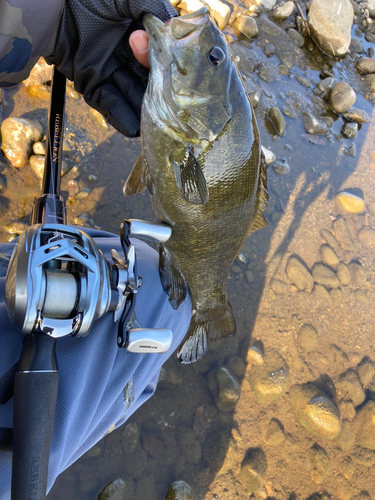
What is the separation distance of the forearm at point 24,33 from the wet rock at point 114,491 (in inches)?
99.9

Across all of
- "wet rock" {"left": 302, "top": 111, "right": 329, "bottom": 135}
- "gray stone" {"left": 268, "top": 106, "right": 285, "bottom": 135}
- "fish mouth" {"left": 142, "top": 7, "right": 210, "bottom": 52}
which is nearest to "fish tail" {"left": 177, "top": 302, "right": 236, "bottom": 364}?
"fish mouth" {"left": 142, "top": 7, "right": 210, "bottom": 52}

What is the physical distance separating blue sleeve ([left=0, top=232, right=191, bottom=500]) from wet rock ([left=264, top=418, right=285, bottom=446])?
168 centimetres

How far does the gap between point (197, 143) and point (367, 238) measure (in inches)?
128

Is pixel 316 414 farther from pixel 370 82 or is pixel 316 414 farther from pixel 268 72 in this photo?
pixel 370 82

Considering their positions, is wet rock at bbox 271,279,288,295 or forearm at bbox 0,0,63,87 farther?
wet rock at bbox 271,279,288,295

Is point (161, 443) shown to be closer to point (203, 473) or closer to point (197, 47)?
point (203, 473)

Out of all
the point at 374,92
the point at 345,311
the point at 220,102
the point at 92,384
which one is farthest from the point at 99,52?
the point at 374,92

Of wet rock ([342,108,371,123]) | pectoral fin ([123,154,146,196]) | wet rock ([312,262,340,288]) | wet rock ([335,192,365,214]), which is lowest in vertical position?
wet rock ([312,262,340,288])

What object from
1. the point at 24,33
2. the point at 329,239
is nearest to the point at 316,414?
the point at 329,239

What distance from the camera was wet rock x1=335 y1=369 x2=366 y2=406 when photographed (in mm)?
3133

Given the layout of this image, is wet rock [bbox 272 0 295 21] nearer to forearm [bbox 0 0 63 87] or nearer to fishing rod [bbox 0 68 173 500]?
forearm [bbox 0 0 63 87]

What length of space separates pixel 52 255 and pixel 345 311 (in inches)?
134

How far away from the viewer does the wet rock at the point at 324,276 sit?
11.7 feet

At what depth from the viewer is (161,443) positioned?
97.6 inches
